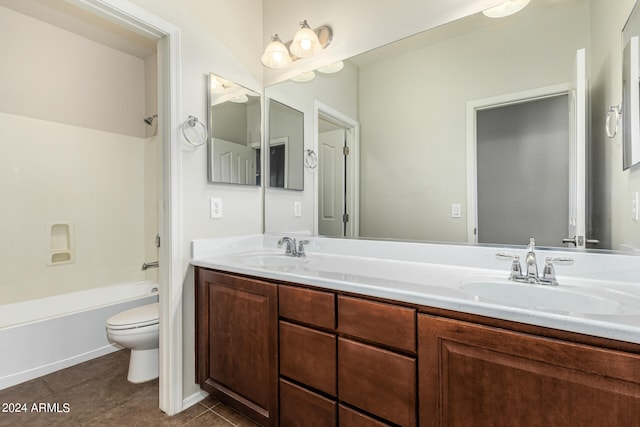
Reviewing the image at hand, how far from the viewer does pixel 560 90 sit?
118 cm

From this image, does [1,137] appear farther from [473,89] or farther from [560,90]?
[560,90]

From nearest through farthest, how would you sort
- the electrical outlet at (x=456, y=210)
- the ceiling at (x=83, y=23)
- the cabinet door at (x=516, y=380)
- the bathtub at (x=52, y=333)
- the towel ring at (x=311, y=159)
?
the cabinet door at (x=516, y=380), the electrical outlet at (x=456, y=210), the bathtub at (x=52, y=333), the towel ring at (x=311, y=159), the ceiling at (x=83, y=23)

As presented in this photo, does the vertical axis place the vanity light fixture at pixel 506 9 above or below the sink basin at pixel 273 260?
above

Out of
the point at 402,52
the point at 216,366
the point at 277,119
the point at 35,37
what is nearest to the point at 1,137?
the point at 35,37

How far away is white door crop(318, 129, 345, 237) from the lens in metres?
1.81

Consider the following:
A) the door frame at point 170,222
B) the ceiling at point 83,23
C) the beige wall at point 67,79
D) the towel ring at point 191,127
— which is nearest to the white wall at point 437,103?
the towel ring at point 191,127

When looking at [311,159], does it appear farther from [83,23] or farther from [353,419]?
[83,23]

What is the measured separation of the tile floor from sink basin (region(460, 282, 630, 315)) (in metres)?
1.32

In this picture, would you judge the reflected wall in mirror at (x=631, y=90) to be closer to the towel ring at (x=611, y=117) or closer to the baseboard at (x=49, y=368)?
the towel ring at (x=611, y=117)

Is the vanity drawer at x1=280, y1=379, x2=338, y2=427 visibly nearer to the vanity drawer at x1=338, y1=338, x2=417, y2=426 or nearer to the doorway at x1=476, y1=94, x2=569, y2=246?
the vanity drawer at x1=338, y1=338, x2=417, y2=426

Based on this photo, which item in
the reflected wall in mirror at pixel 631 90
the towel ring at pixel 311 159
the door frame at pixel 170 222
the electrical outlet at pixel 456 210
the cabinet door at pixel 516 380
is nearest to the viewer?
the cabinet door at pixel 516 380

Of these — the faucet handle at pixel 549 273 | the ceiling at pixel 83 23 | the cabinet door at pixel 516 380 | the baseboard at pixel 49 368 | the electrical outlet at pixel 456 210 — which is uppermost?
the ceiling at pixel 83 23

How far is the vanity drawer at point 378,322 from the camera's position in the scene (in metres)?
0.92

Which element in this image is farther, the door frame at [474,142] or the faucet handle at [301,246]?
the faucet handle at [301,246]
